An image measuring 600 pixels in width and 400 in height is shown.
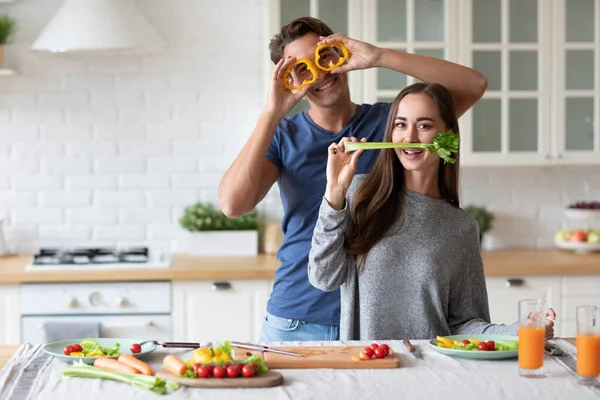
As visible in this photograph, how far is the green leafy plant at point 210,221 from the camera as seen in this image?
463 centimetres

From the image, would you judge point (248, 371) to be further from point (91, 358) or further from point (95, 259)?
point (95, 259)

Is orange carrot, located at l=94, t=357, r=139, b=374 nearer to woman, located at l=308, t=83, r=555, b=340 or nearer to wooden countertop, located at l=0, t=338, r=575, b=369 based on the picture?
wooden countertop, located at l=0, t=338, r=575, b=369

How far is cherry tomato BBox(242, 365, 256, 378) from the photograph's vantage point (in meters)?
2.10

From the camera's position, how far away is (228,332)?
424 centimetres

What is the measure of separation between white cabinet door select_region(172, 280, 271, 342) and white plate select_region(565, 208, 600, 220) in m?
1.63

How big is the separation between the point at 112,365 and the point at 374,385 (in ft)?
1.98

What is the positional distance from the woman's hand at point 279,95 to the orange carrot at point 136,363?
2.94 feet

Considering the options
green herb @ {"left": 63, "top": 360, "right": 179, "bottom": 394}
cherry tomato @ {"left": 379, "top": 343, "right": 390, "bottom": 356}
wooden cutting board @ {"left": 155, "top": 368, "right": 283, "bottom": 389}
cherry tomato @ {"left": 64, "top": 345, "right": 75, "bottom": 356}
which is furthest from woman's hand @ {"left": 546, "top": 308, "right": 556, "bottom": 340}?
cherry tomato @ {"left": 64, "top": 345, "right": 75, "bottom": 356}

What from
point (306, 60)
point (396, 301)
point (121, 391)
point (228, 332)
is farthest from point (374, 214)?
point (228, 332)

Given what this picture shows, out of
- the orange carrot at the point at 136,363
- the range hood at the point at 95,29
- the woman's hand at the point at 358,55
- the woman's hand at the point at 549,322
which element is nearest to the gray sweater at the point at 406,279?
the woman's hand at the point at 549,322

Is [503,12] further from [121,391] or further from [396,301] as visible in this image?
[121,391]

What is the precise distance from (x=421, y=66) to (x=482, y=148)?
1.78 metres

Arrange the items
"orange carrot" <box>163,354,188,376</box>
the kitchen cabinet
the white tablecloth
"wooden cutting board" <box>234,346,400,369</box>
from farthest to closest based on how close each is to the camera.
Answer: the kitchen cabinet → "wooden cutting board" <box>234,346,400,369</box> → "orange carrot" <box>163,354,188,376</box> → the white tablecloth

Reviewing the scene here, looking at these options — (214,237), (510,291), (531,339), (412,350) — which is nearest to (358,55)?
(412,350)
